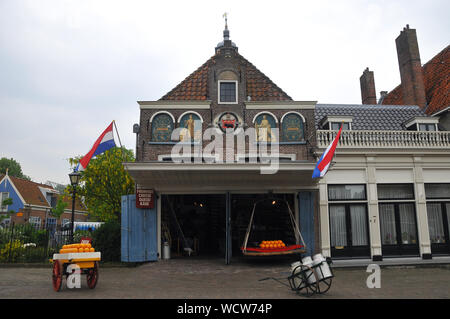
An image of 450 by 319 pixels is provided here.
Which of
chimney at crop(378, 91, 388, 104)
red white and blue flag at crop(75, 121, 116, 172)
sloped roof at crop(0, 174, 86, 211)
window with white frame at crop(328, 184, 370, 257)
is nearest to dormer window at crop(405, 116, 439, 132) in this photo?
window with white frame at crop(328, 184, 370, 257)

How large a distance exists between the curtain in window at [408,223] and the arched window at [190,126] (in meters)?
9.94

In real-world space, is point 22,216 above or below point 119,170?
below

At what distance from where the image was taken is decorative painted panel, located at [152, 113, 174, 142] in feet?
49.4

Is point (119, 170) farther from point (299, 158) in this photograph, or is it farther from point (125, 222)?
point (299, 158)

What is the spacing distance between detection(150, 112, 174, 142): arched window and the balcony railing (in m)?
6.89

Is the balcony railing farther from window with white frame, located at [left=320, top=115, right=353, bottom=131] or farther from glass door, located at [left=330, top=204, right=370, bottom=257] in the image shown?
glass door, located at [left=330, top=204, right=370, bottom=257]

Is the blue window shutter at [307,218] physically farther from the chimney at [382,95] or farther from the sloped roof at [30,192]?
the sloped roof at [30,192]

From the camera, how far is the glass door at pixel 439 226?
15398mm

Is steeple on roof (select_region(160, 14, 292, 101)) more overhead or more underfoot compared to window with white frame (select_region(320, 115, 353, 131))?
more overhead

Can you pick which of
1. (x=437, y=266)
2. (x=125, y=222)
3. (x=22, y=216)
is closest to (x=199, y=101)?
(x=125, y=222)

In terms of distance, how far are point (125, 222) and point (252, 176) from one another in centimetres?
561

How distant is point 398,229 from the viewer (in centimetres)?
1531

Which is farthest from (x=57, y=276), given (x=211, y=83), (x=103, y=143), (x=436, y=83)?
(x=436, y=83)

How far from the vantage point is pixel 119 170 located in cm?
2047
